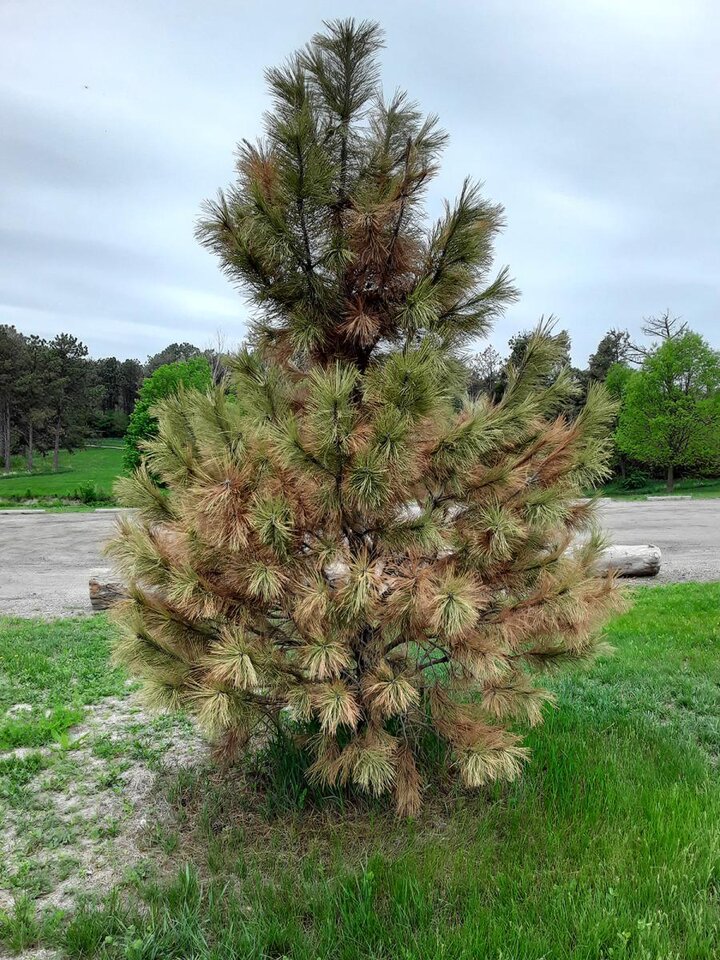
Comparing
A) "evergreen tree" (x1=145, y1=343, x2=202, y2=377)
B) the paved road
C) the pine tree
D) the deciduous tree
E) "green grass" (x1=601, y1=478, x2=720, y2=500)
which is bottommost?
the paved road

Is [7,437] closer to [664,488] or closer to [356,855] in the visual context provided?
[664,488]

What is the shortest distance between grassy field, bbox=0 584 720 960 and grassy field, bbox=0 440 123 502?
16109 mm

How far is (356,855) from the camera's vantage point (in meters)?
2.72

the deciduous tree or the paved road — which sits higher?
the deciduous tree

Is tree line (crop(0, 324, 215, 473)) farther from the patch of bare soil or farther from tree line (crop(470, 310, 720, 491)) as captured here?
the patch of bare soil

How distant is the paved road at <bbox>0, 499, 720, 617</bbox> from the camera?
984 centimetres

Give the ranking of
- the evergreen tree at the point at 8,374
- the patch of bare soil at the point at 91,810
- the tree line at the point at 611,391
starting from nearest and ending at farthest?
the patch of bare soil at the point at 91,810
the tree line at the point at 611,391
the evergreen tree at the point at 8,374

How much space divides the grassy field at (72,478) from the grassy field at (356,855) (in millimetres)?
16109

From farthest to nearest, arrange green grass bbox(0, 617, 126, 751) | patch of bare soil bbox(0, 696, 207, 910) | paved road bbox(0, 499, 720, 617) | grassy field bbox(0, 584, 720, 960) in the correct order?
paved road bbox(0, 499, 720, 617) < green grass bbox(0, 617, 126, 751) < patch of bare soil bbox(0, 696, 207, 910) < grassy field bbox(0, 584, 720, 960)

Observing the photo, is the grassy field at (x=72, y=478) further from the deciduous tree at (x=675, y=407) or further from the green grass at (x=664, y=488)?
the green grass at (x=664, y=488)

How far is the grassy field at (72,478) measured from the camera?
27083 mm

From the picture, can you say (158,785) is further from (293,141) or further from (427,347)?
(293,141)

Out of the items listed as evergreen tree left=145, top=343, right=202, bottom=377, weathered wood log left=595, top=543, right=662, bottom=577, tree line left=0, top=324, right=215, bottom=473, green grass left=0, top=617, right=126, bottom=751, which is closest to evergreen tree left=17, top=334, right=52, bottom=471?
tree line left=0, top=324, right=215, bottom=473

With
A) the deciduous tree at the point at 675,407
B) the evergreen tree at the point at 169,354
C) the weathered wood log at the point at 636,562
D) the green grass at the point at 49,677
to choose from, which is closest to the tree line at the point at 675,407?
the deciduous tree at the point at 675,407
